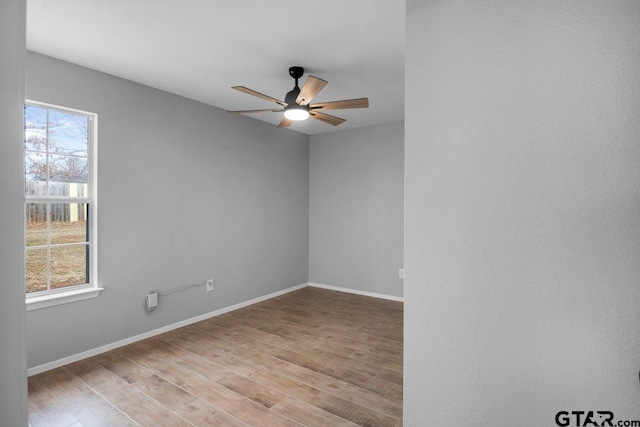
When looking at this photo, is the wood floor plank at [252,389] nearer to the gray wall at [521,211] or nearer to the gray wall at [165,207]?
the gray wall at [521,211]

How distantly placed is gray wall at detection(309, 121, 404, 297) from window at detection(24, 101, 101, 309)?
11.0 ft

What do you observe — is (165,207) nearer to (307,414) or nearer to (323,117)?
(323,117)

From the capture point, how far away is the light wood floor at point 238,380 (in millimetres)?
2096

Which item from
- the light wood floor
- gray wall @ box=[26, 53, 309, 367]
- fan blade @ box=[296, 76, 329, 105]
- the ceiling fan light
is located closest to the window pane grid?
gray wall @ box=[26, 53, 309, 367]

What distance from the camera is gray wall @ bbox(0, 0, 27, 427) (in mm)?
606

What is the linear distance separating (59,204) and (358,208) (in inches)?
148

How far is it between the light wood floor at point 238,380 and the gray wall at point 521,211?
1122 millimetres

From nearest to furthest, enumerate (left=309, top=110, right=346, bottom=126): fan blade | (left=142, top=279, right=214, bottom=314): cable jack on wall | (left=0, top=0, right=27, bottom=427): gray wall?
(left=0, top=0, right=27, bottom=427): gray wall, (left=309, top=110, right=346, bottom=126): fan blade, (left=142, top=279, right=214, bottom=314): cable jack on wall

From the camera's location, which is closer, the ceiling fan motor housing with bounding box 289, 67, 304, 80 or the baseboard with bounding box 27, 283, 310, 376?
the baseboard with bounding box 27, 283, 310, 376

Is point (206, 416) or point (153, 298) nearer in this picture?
point (206, 416)

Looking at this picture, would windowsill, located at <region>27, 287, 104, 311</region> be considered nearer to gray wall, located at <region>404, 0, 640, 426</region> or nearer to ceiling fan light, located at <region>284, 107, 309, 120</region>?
ceiling fan light, located at <region>284, 107, 309, 120</region>

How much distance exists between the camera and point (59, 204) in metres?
2.83

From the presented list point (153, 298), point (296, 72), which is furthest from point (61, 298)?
point (296, 72)

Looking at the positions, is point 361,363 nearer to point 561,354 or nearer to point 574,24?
point 561,354
